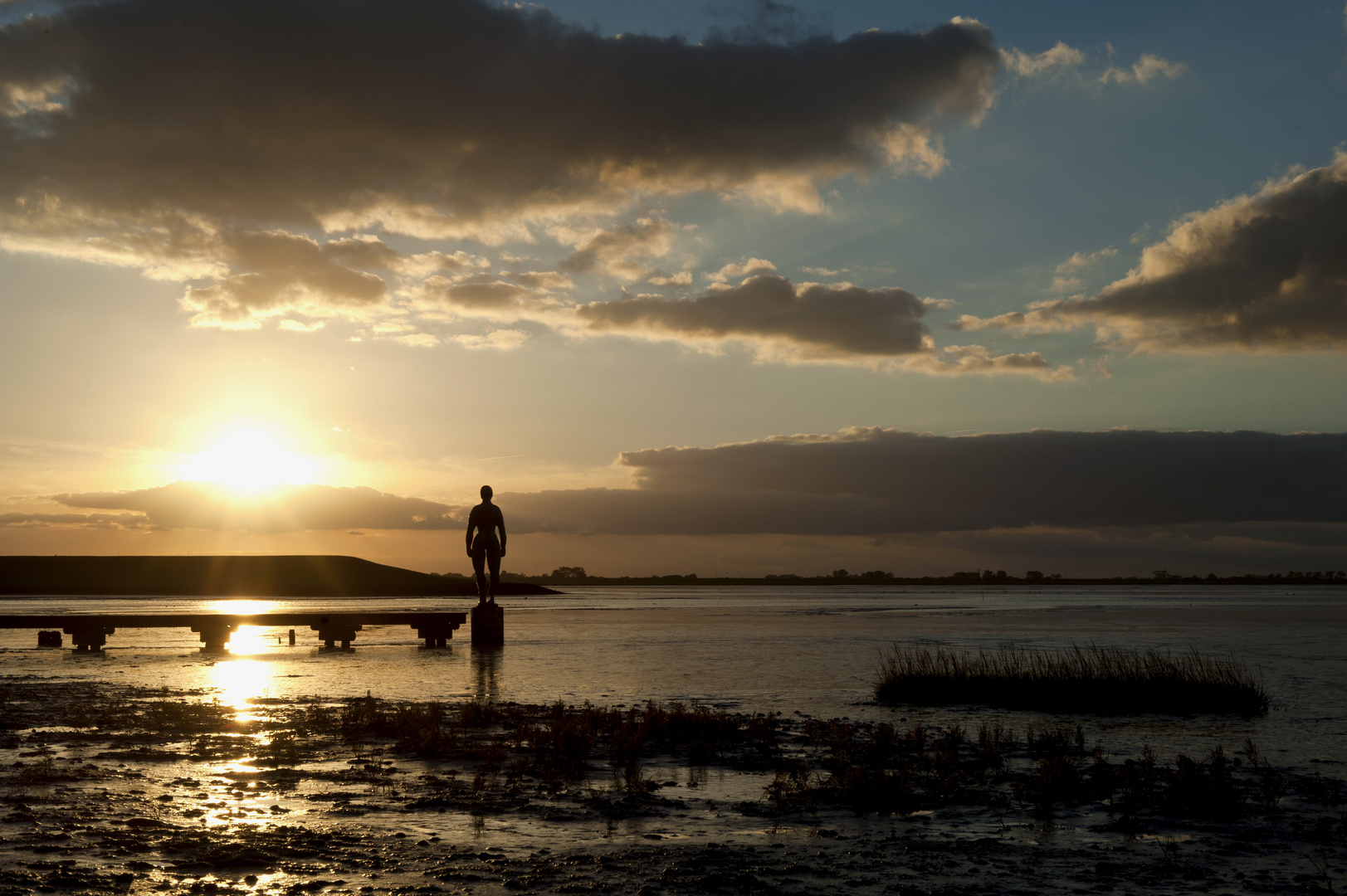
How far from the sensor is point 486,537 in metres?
31.9

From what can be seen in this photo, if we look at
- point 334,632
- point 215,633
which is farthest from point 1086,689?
point 215,633

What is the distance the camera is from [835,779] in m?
10.8

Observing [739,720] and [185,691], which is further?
[185,691]

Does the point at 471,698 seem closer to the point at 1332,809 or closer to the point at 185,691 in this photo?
the point at 185,691

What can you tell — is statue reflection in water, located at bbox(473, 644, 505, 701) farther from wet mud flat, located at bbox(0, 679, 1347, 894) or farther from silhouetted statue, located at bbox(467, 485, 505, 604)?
wet mud flat, located at bbox(0, 679, 1347, 894)

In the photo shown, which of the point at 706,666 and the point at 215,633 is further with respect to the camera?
the point at 215,633

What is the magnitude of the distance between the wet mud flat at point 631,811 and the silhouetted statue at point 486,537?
16661 millimetres

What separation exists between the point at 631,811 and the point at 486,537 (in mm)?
23163

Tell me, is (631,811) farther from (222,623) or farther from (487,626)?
(222,623)

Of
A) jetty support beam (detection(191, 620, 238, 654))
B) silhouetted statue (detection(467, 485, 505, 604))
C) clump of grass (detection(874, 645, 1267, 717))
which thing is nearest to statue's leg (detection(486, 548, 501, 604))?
silhouetted statue (detection(467, 485, 505, 604))

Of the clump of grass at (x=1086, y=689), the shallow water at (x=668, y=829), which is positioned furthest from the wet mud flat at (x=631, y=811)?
the clump of grass at (x=1086, y=689)

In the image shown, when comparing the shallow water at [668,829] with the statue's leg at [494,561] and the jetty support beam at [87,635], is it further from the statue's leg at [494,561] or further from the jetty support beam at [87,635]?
the jetty support beam at [87,635]

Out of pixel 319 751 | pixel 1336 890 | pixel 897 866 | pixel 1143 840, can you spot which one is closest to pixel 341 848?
pixel 897 866

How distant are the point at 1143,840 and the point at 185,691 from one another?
18102mm
